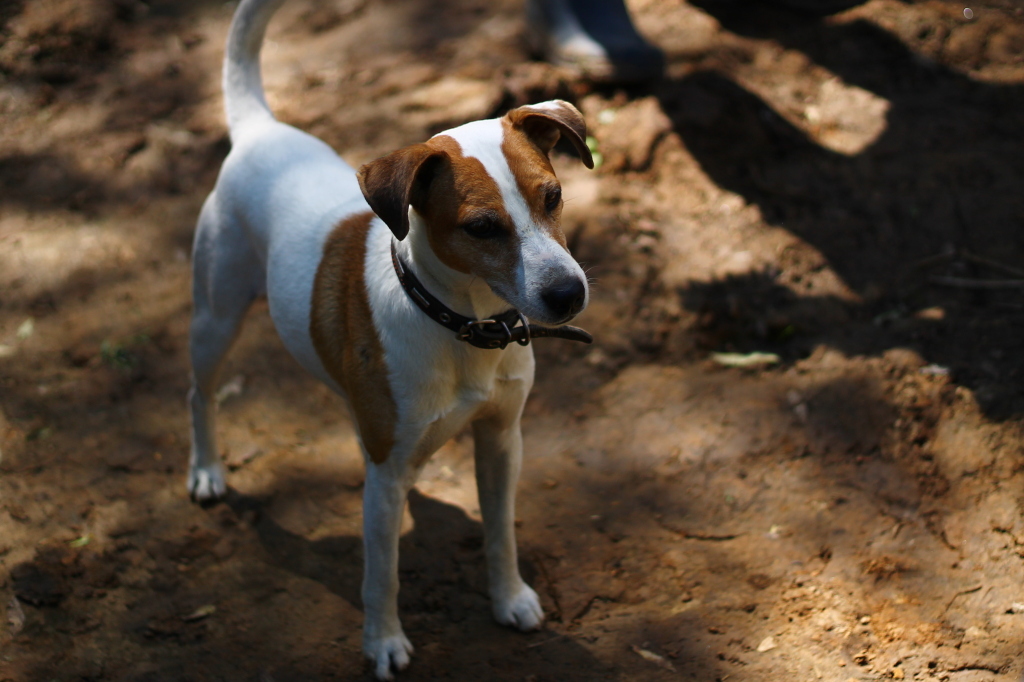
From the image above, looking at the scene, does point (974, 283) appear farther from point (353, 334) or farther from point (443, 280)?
point (353, 334)

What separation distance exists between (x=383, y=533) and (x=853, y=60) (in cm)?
540

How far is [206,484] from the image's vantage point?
4023 mm

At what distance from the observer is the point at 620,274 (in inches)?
202

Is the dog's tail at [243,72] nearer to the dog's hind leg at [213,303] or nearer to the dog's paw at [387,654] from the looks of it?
the dog's hind leg at [213,303]

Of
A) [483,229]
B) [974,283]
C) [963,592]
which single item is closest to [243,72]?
[483,229]

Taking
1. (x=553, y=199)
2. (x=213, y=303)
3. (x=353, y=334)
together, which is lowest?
(x=213, y=303)

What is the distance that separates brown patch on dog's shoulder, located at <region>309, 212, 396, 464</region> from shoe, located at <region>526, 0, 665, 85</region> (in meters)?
3.32

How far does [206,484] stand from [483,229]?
2.34 m

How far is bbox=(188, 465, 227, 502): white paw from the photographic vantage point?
4.01 metres

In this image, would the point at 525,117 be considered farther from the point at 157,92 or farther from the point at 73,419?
the point at 157,92

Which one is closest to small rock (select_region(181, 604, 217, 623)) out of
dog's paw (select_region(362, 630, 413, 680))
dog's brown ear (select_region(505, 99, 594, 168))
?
dog's paw (select_region(362, 630, 413, 680))

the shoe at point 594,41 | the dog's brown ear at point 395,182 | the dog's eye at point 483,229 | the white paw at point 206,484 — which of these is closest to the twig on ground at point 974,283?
the shoe at point 594,41

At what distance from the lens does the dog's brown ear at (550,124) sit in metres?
2.73

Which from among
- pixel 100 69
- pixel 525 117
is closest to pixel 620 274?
pixel 525 117
